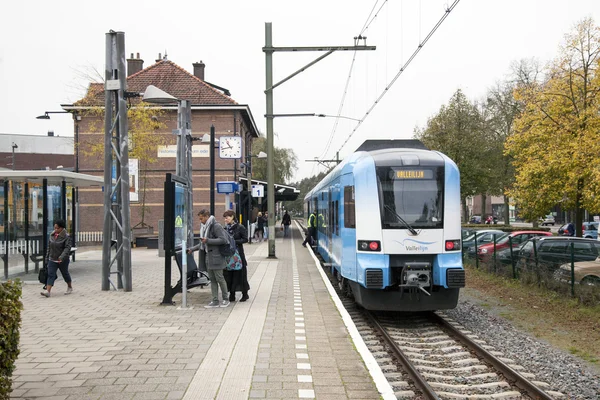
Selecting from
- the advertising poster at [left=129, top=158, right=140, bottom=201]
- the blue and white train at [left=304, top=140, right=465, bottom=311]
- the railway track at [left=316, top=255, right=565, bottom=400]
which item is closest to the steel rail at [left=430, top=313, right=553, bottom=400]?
the railway track at [left=316, top=255, right=565, bottom=400]

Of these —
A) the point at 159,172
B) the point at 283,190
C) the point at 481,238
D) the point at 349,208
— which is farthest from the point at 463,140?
the point at 349,208

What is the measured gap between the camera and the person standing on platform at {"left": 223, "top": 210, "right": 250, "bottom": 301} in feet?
36.3

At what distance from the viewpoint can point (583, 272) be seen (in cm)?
1279

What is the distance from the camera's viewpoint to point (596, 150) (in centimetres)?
1936

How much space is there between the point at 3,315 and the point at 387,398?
A: 10.0 ft

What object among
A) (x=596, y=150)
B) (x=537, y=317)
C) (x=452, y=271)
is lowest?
(x=537, y=317)

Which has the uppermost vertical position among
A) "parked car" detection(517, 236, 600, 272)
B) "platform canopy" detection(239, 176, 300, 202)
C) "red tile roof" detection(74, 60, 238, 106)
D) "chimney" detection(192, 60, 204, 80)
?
"chimney" detection(192, 60, 204, 80)

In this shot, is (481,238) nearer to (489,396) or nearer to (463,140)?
(463,140)

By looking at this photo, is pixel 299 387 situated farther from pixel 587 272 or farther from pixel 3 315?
pixel 587 272

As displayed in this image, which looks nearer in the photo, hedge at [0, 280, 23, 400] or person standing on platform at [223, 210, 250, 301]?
hedge at [0, 280, 23, 400]

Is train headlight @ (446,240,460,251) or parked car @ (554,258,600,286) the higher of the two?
train headlight @ (446,240,460,251)

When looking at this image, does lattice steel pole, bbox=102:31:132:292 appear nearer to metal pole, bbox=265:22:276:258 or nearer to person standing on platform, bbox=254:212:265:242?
metal pole, bbox=265:22:276:258

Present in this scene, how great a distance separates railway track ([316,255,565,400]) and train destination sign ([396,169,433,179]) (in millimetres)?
2576

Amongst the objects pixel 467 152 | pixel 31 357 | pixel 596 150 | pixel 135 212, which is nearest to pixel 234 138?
pixel 596 150
